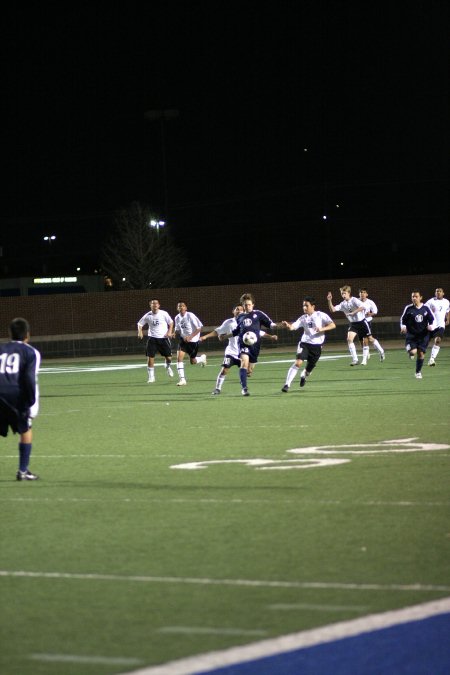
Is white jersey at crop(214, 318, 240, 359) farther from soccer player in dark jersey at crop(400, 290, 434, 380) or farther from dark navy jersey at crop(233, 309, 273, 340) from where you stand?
soccer player in dark jersey at crop(400, 290, 434, 380)

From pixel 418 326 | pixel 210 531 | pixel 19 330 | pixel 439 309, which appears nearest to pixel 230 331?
pixel 418 326

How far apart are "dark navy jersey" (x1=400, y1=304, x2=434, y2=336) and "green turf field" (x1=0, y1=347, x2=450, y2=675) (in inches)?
322

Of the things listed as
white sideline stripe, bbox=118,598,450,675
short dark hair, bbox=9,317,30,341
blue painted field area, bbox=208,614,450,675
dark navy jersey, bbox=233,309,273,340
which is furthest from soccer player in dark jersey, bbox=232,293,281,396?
blue painted field area, bbox=208,614,450,675

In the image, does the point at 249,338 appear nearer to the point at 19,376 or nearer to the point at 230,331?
the point at 230,331

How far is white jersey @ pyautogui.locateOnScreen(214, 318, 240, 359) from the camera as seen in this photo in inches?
981

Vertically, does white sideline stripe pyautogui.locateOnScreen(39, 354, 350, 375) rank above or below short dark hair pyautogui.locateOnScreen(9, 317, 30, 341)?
below

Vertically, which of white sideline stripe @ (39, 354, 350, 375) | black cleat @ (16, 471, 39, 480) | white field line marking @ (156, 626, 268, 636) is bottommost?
white sideline stripe @ (39, 354, 350, 375)

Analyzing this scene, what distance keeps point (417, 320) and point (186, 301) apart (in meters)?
24.3

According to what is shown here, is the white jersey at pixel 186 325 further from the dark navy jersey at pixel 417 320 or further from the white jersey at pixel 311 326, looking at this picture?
the dark navy jersey at pixel 417 320

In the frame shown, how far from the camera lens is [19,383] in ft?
40.6

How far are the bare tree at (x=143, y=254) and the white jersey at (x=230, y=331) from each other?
57.9 metres

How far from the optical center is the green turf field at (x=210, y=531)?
6738 mm

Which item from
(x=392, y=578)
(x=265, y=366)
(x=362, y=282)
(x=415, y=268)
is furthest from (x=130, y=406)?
(x=415, y=268)

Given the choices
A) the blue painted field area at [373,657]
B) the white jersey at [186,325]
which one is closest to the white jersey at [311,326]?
the white jersey at [186,325]
